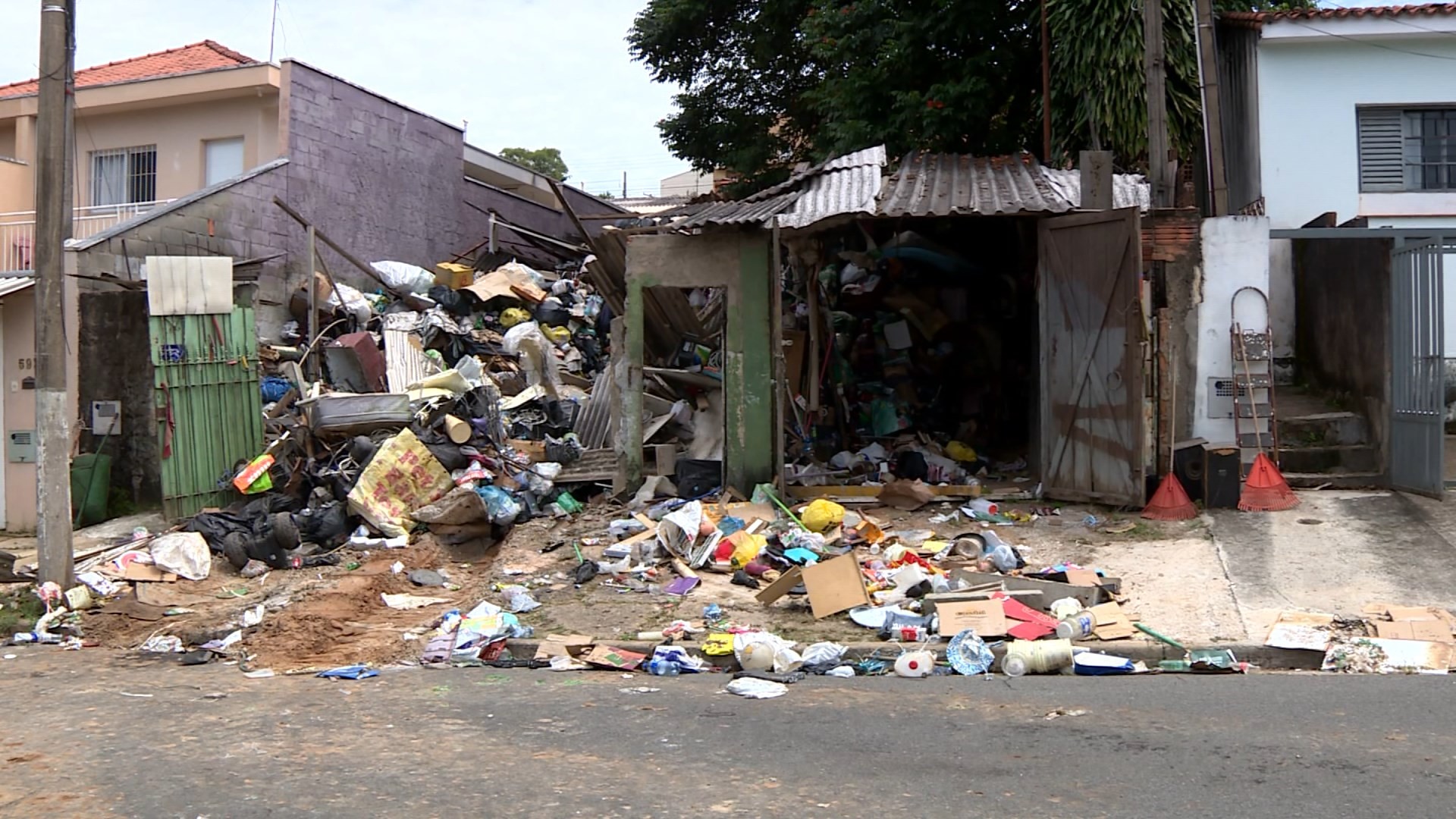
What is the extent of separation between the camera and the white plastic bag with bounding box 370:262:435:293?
53.5 ft

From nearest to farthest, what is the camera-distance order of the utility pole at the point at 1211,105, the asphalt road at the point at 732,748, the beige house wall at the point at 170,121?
the asphalt road at the point at 732,748 < the utility pole at the point at 1211,105 < the beige house wall at the point at 170,121

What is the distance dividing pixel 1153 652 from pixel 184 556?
317 inches

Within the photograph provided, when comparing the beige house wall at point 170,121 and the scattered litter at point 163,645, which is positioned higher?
the beige house wall at point 170,121

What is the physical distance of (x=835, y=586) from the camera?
8.15 meters

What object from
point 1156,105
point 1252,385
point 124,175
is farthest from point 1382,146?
point 124,175

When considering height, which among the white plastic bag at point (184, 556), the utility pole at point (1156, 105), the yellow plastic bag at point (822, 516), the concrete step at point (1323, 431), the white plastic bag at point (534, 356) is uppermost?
the utility pole at point (1156, 105)

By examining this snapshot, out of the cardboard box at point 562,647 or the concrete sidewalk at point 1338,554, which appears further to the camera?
the concrete sidewalk at point 1338,554

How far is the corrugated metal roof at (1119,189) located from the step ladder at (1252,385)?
142cm

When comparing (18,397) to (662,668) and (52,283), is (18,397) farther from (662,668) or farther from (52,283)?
(662,668)

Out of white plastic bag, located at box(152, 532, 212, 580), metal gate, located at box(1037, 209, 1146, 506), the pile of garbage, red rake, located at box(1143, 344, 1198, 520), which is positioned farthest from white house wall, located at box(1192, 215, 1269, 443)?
white plastic bag, located at box(152, 532, 212, 580)

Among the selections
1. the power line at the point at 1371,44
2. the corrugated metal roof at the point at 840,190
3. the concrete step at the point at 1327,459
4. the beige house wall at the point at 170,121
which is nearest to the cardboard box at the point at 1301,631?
the concrete step at the point at 1327,459

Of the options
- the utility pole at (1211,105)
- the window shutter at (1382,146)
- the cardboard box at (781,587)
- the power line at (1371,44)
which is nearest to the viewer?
the cardboard box at (781,587)

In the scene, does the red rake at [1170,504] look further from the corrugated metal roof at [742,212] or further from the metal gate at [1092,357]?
the corrugated metal roof at [742,212]

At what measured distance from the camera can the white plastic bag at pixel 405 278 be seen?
16312 millimetres
